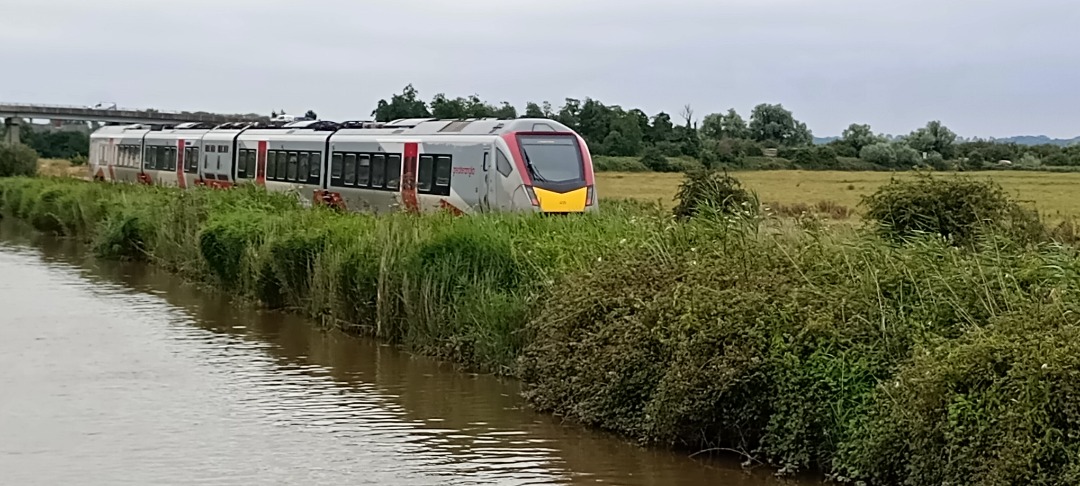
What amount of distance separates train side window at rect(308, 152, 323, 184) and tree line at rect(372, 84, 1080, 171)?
23.0 metres

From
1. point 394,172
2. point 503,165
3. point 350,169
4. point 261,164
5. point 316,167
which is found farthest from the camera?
point 261,164

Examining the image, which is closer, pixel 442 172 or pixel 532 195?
pixel 532 195

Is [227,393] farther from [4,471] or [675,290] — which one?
[675,290]

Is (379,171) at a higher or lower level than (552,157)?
lower

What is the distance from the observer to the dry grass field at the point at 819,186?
41.6m

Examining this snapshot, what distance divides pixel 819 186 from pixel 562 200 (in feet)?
103

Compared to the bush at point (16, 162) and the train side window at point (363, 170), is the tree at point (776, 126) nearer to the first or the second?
the bush at point (16, 162)

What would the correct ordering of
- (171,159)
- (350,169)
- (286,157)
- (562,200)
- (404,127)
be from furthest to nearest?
(171,159) → (286,157) → (350,169) → (404,127) → (562,200)

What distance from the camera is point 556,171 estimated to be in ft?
82.7

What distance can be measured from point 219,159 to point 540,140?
16196 mm

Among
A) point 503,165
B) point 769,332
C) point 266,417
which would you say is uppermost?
point 503,165

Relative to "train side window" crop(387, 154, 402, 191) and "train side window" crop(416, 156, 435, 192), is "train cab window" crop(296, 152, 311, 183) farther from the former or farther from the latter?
"train side window" crop(416, 156, 435, 192)

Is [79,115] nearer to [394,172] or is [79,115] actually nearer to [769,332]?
[394,172]

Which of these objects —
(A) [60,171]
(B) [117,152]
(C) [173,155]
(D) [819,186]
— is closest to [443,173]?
(C) [173,155]
